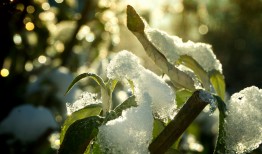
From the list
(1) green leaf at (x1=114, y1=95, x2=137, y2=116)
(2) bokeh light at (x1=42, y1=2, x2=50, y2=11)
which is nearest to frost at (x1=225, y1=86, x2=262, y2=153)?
(1) green leaf at (x1=114, y1=95, x2=137, y2=116)

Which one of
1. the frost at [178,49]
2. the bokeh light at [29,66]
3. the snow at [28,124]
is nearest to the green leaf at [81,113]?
the frost at [178,49]

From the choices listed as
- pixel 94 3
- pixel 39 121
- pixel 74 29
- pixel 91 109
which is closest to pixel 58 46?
pixel 74 29

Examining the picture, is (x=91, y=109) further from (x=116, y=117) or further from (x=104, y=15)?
(x=104, y=15)

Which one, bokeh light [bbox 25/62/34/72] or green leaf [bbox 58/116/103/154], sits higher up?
green leaf [bbox 58/116/103/154]

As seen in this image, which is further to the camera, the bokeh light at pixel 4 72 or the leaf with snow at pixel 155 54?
the bokeh light at pixel 4 72

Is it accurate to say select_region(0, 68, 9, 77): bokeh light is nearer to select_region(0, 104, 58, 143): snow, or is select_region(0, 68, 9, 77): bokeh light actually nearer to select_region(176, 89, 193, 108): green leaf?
select_region(0, 104, 58, 143): snow

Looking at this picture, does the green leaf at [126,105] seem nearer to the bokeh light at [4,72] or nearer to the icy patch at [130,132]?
the icy patch at [130,132]

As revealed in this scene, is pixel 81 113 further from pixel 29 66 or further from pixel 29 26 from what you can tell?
pixel 29 66

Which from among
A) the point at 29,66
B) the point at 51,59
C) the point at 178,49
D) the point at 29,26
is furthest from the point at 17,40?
the point at 178,49

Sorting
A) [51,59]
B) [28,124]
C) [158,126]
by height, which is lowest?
[51,59]
